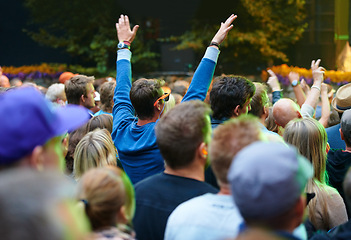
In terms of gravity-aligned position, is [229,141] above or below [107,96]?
above

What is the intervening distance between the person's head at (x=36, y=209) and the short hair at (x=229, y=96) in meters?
2.16

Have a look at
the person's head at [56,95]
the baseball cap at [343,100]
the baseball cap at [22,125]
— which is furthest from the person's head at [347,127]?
the person's head at [56,95]

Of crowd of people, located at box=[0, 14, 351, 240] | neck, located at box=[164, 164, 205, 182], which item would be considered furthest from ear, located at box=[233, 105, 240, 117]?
neck, located at box=[164, 164, 205, 182]

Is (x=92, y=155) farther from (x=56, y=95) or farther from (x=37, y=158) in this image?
(x=56, y=95)

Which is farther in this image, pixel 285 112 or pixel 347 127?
pixel 285 112

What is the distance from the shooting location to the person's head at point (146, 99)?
328cm

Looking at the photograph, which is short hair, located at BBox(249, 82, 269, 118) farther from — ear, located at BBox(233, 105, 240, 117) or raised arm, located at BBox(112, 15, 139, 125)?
raised arm, located at BBox(112, 15, 139, 125)

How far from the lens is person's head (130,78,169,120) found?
10.8ft

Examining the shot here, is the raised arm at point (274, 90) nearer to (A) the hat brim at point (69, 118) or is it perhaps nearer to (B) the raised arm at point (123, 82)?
(B) the raised arm at point (123, 82)

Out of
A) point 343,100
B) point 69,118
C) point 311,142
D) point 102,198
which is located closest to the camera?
point 69,118

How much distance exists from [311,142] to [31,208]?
2319 mm

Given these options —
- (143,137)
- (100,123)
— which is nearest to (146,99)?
(143,137)

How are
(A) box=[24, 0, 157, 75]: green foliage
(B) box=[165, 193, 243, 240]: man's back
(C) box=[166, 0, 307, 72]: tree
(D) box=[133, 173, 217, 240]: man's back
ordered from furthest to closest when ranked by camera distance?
(A) box=[24, 0, 157, 75]: green foliage, (C) box=[166, 0, 307, 72]: tree, (D) box=[133, 173, 217, 240]: man's back, (B) box=[165, 193, 243, 240]: man's back

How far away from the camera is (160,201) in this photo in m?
2.19
